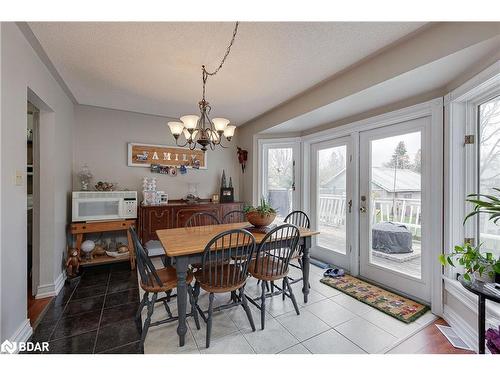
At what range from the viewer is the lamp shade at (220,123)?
83.3 inches

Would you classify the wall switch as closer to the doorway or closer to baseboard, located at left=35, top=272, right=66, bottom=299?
baseboard, located at left=35, top=272, right=66, bottom=299

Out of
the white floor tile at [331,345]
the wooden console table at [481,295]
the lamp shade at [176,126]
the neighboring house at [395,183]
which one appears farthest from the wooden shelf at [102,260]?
the wooden console table at [481,295]

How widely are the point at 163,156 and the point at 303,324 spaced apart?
3.28m

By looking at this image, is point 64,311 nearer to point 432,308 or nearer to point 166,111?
point 166,111

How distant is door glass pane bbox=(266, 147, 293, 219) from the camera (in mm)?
3932

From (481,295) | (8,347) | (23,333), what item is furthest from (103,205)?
(481,295)

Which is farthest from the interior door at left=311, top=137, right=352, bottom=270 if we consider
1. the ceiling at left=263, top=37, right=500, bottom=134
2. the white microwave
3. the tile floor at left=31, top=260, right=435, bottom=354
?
the white microwave

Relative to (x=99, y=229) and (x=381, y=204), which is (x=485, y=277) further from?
(x=99, y=229)

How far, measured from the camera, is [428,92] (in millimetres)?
2211

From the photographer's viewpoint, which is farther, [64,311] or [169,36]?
[64,311]

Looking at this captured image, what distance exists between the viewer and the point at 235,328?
6.34 ft
